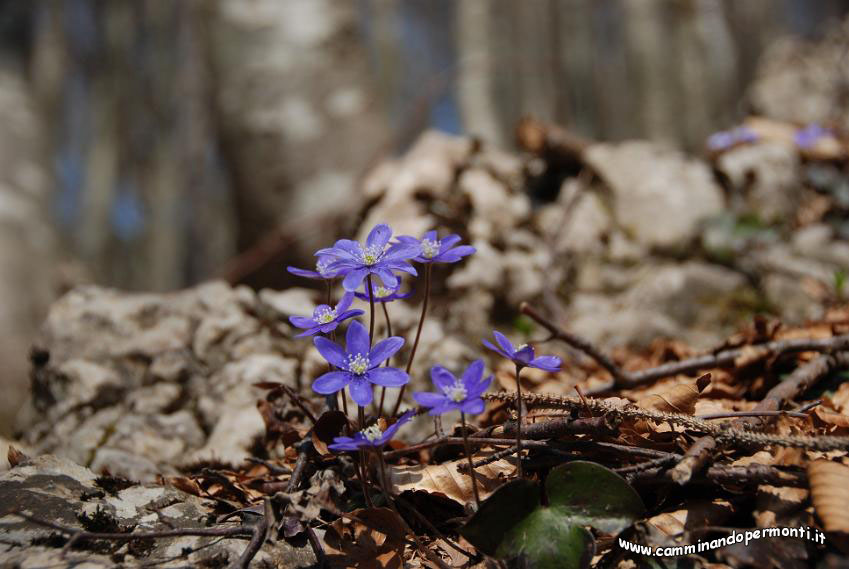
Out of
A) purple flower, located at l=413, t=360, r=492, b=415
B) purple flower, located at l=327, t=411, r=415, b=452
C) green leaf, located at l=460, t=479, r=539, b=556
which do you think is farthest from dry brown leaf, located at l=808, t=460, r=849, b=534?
purple flower, located at l=327, t=411, r=415, b=452

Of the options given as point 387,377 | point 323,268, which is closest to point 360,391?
point 387,377

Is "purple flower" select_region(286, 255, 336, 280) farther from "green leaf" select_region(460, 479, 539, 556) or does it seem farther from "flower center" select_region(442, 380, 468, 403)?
"green leaf" select_region(460, 479, 539, 556)

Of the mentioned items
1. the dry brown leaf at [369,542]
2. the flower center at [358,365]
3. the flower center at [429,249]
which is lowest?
the dry brown leaf at [369,542]

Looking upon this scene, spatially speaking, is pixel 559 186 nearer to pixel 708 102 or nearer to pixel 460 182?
pixel 460 182

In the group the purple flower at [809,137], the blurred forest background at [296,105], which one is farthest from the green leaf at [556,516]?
the purple flower at [809,137]

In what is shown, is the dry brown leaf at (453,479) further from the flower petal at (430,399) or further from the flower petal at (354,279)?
the flower petal at (354,279)

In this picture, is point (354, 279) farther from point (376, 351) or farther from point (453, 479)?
point (453, 479)
